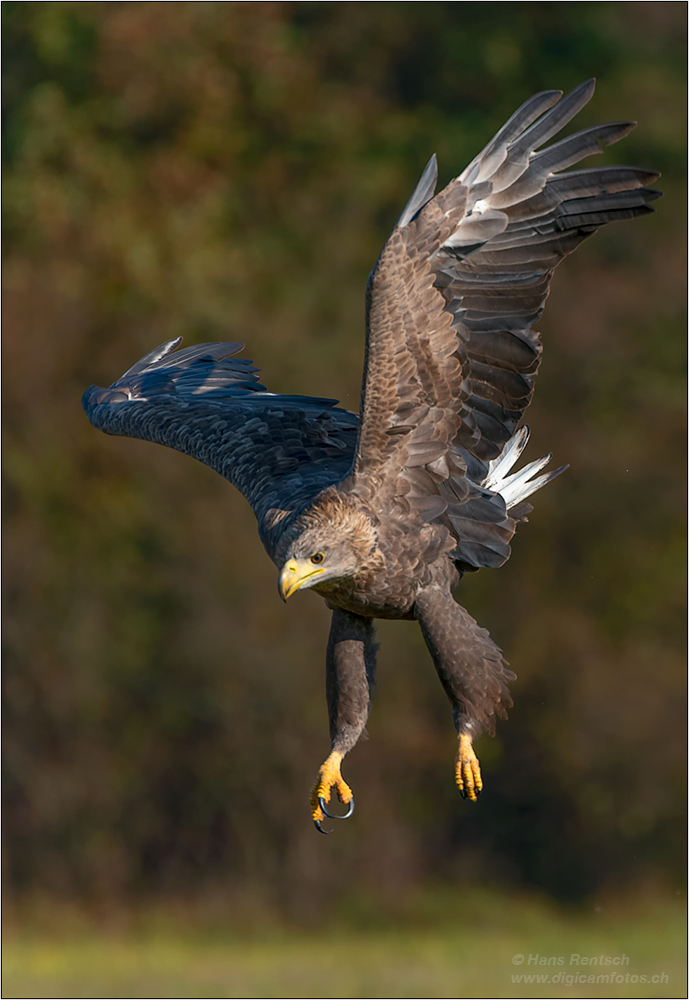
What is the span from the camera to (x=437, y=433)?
5.86m

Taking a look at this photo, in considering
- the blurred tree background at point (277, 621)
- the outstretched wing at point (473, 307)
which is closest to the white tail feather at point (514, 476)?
the outstretched wing at point (473, 307)

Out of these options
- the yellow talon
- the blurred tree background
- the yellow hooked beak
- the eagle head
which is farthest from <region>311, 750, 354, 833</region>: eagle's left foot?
the blurred tree background

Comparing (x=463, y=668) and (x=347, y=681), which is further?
(x=347, y=681)

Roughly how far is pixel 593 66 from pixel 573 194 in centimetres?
1983

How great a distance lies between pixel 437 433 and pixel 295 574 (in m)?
0.92

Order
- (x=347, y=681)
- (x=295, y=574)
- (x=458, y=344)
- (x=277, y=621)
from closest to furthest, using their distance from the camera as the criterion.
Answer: (x=295, y=574), (x=458, y=344), (x=347, y=681), (x=277, y=621)

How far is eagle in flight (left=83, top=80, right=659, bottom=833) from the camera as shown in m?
5.51

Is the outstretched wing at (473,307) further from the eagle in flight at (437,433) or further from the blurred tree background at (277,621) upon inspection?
the blurred tree background at (277,621)

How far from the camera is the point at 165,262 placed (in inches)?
827

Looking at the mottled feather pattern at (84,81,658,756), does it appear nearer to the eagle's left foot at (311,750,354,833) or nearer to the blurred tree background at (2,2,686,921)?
the eagle's left foot at (311,750,354,833)

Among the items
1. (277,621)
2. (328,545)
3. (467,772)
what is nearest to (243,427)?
(328,545)

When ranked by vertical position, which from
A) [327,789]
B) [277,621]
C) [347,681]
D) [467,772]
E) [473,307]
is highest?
[473,307]

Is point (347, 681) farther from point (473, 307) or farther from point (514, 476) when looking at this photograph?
point (473, 307)

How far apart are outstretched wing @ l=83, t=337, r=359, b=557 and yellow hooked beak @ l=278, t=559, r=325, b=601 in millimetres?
255
